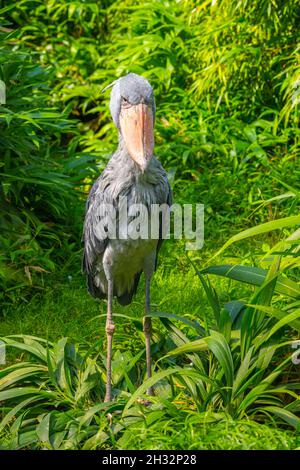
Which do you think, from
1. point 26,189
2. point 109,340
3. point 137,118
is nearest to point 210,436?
point 109,340

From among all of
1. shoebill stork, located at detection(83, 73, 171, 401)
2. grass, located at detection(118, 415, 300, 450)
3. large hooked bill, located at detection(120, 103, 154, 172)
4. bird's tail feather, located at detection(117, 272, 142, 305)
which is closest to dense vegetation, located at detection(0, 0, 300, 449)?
grass, located at detection(118, 415, 300, 450)

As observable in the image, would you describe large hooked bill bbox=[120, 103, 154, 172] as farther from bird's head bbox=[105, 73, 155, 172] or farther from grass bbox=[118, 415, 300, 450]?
grass bbox=[118, 415, 300, 450]

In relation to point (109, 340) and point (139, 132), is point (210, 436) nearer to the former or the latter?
point (109, 340)

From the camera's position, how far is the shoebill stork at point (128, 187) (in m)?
4.29

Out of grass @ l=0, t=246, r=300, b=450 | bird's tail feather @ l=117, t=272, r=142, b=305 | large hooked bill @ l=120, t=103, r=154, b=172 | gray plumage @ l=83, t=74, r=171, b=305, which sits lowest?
grass @ l=0, t=246, r=300, b=450

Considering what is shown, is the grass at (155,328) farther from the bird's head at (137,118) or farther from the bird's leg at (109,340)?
the bird's head at (137,118)

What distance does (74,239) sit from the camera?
661 centimetres

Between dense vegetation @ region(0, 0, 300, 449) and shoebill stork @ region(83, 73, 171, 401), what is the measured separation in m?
0.31

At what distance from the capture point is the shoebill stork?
4.29 metres

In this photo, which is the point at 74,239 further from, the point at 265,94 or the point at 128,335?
the point at 265,94

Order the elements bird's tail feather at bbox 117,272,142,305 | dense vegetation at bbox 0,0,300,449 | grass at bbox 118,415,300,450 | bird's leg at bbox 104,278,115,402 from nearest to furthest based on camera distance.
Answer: grass at bbox 118,415,300,450, dense vegetation at bbox 0,0,300,449, bird's leg at bbox 104,278,115,402, bird's tail feather at bbox 117,272,142,305

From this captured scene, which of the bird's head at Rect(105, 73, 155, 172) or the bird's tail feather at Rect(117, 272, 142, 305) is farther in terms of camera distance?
the bird's tail feather at Rect(117, 272, 142, 305)

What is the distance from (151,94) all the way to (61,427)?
1.62 meters

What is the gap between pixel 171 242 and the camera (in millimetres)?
6785
